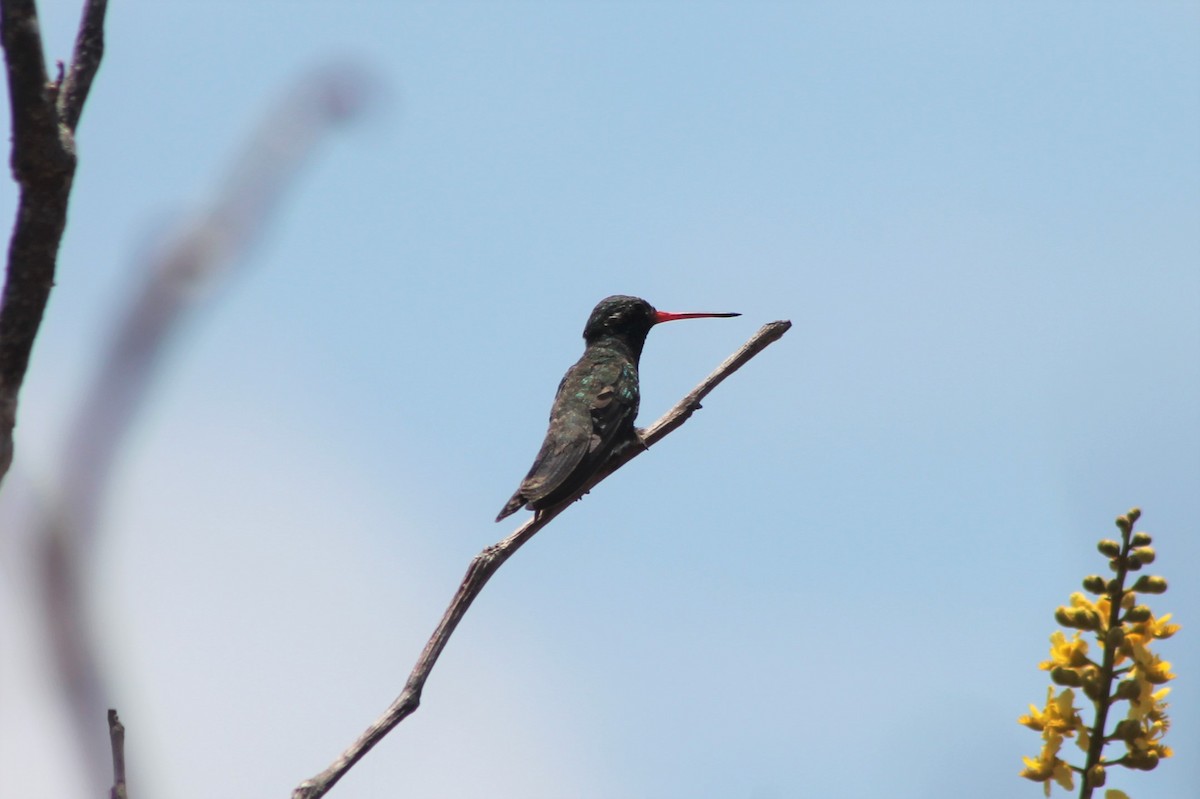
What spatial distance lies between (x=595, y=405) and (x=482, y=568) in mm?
4205

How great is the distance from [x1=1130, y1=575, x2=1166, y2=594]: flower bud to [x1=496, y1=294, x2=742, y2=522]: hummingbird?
15.3 ft

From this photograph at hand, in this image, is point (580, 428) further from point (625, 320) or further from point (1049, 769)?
point (1049, 769)

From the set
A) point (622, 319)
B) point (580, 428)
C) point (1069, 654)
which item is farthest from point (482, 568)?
point (622, 319)

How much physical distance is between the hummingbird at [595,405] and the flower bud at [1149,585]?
15.3 feet

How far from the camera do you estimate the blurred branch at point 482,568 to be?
11.6 ft

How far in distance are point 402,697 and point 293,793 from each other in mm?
513

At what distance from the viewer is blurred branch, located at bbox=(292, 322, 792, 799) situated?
3.53 metres

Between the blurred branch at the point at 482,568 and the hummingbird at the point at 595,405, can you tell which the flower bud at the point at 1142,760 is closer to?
the blurred branch at the point at 482,568

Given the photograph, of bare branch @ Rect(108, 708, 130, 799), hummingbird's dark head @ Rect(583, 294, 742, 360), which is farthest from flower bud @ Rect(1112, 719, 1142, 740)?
hummingbird's dark head @ Rect(583, 294, 742, 360)

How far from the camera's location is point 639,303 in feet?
35.8

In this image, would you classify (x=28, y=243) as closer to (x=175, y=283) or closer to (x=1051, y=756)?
(x=175, y=283)

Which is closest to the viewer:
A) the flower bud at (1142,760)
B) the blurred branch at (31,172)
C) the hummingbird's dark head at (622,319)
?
the blurred branch at (31,172)

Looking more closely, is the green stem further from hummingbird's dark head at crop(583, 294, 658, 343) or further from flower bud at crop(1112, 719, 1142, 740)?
hummingbird's dark head at crop(583, 294, 658, 343)

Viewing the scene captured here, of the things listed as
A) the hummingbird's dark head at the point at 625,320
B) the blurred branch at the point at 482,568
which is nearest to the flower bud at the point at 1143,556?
the blurred branch at the point at 482,568
